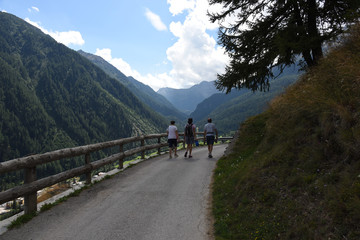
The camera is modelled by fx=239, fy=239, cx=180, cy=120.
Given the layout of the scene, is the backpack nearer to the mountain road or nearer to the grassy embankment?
the mountain road

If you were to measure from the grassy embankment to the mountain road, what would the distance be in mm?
611

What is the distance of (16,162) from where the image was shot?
498cm

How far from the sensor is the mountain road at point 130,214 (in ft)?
14.9

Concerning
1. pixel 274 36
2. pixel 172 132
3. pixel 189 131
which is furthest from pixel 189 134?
pixel 274 36

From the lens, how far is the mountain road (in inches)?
179

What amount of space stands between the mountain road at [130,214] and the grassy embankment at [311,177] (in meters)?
0.61

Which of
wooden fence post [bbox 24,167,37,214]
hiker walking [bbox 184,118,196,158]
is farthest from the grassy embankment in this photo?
hiker walking [bbox 184,118,196,158]

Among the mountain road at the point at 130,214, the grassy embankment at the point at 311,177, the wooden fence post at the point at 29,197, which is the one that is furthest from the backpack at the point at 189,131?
the wooden fence post at the point at 29,197

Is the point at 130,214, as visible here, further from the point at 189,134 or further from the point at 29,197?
the point at 189,134

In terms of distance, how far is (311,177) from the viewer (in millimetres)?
4027

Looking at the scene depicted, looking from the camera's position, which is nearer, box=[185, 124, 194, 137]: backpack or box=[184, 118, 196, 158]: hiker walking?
box=[184, 118, 196, 158]: hiker walking

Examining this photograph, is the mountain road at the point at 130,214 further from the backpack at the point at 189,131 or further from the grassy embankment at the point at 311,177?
the backpack at the point at 189,131

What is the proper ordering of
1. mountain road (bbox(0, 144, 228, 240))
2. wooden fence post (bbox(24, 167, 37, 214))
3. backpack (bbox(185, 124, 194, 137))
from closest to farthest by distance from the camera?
mountain road (bbox(0, 144, 228, 240)) → wooden fence post (bbox(24, 167, 37, 214)) → backpack (bbox(185, 124, 194, 137))

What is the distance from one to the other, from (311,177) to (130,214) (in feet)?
12.7
